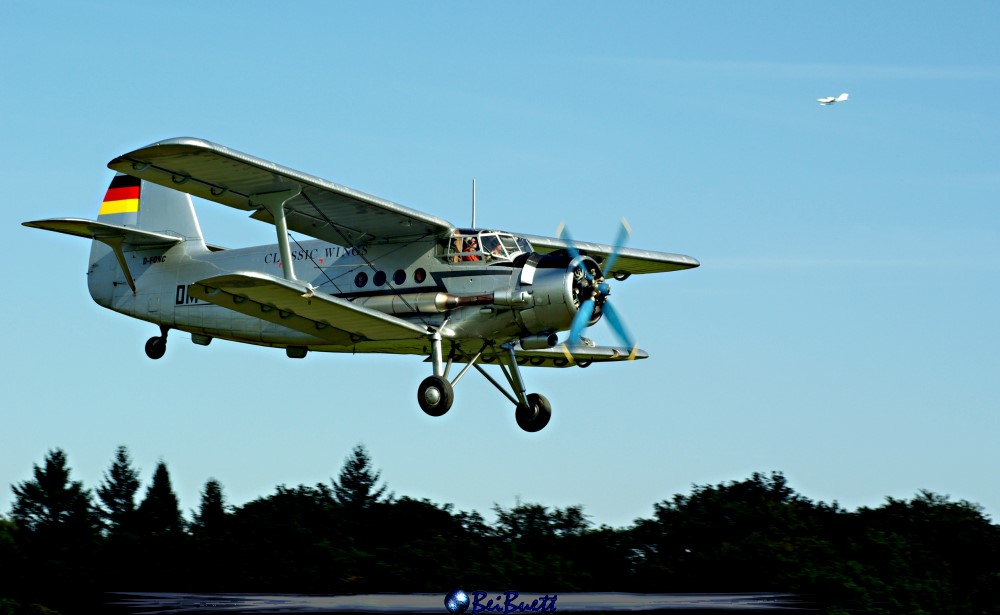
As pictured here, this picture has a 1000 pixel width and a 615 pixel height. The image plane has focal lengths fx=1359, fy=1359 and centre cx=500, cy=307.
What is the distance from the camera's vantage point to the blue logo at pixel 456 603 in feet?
63.3

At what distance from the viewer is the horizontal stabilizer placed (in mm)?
24062

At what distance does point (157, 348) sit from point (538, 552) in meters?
14.1

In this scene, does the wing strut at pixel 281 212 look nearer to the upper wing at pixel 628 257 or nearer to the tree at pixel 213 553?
the upper wing at pixel 628 257

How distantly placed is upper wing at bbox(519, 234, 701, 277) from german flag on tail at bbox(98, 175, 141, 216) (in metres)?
8.17

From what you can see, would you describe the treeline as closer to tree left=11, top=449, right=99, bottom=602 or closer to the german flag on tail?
tree left=11, top=449, right=99, bottom=602

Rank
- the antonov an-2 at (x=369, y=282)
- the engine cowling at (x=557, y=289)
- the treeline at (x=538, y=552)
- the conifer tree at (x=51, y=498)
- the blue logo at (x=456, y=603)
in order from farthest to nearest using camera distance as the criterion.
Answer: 1. the conifer tree at (x=51, y=498)
2. the treeline at (x=538, y=552)
3. the engine cowling at (x=557, y=289)
4. the antonov an-2 at (x=369, y=282)
5. the blue logo at (x=456, y=603)

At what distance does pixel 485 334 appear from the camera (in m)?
22.4

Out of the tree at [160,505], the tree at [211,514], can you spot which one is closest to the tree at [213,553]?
the tree at [211,514]

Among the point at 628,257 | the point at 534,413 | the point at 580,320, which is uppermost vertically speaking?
the point at 628,257

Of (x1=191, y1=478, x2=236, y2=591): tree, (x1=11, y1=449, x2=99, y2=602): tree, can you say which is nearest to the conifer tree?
(x1=11, y1=449, x2=99, y2=602): tree

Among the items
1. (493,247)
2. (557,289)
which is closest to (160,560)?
(493,247)

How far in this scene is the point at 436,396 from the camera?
855 inches

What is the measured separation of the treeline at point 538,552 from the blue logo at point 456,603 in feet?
35.4

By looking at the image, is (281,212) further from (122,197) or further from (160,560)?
(160,560)
